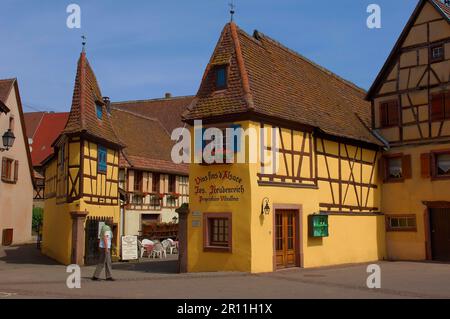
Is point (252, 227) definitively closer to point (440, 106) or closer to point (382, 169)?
point (382, 169)

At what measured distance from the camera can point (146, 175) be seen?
3797 centimetres

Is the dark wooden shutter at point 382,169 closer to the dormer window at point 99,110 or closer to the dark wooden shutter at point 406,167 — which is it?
the dark wooden shutter at point 406,167

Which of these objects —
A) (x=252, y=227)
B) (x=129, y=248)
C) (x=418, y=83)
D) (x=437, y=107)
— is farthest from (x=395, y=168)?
(x=129, y=248)

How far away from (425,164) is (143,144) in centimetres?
2198

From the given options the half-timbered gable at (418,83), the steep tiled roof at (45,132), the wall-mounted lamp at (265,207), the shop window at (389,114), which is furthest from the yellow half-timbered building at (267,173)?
the steep tiled roof at (45,132)

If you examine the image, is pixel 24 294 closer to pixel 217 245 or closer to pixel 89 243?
pixel 217 245

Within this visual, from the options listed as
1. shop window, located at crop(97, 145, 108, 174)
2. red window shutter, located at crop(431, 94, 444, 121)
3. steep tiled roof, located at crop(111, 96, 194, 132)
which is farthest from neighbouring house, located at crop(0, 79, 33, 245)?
red window shutter, located at crop(431, 94, 444, 121)

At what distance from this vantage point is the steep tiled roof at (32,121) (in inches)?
2062

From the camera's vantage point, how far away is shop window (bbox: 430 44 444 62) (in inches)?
990

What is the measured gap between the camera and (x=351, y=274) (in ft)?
61.5

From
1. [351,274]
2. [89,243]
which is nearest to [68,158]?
[89,243]

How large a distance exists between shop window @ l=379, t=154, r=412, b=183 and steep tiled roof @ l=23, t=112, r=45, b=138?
118 feet

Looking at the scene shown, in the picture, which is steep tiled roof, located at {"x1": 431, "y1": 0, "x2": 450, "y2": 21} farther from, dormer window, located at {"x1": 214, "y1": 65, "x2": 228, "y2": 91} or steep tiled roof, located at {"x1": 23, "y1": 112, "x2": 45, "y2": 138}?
steep tiled roof, located at {"x1": 23, "y1": 112, "x2": 45, "y2": 138}

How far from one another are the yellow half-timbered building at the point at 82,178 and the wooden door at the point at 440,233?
1503cm
